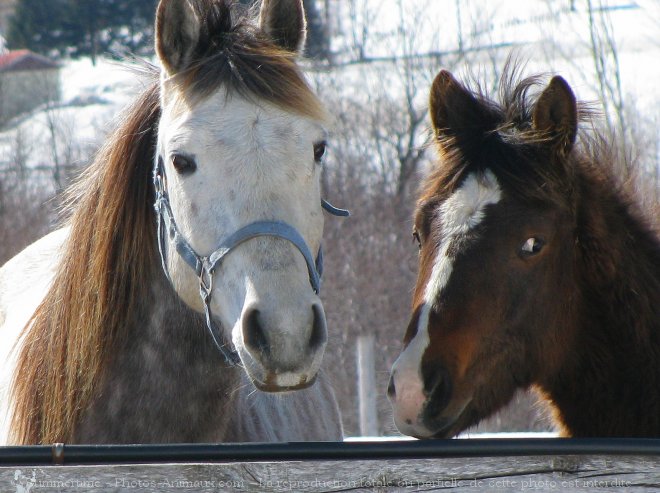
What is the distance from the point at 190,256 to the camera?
2959 mm

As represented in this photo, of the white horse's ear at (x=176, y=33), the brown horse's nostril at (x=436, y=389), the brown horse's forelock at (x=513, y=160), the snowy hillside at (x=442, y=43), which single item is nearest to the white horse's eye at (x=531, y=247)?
the brown horse's forelock at (x=513, y=160)

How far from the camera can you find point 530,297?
3062 millimetres

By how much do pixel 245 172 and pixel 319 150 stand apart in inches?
15.6

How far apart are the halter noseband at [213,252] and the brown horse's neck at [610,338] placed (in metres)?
0.97

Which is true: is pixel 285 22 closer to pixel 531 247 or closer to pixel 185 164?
pixel 185 164

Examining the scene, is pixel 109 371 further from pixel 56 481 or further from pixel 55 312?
pixel 56 481

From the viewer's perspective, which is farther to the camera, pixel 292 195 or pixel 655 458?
pixel 292 195

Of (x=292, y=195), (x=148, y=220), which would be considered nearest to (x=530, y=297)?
(x=292, y=195)

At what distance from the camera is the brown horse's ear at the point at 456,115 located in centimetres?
332

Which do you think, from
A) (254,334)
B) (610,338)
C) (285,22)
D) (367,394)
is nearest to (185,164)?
(254,334)

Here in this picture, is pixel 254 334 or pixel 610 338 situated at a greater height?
pixel 254 334

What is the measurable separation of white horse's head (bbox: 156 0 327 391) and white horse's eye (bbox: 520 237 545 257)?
70 centimetres

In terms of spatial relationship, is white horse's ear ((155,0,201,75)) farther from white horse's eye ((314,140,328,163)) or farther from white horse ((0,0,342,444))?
white horse's eye ((314,140,328,163))

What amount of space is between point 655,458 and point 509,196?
1.15 metres
